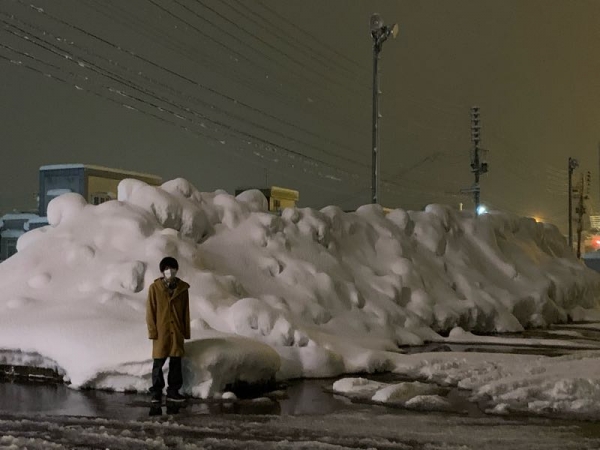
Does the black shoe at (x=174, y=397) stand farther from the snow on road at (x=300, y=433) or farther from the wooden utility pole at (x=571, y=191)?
the wooden utility pole at (x=571, y=191)

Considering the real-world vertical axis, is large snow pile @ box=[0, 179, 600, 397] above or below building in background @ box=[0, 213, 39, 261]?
below

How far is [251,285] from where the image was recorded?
12.0 m

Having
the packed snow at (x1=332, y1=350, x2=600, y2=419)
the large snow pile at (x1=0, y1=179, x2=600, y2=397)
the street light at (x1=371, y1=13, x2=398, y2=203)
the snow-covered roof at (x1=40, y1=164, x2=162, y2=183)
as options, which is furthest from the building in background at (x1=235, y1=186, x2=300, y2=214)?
the packed snow at (x1=332, y1=350, x2=600, y2=419)

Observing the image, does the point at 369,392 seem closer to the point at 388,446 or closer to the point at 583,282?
the point at 388,446

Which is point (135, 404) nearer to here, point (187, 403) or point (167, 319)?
point (187, 403)

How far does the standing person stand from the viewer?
780 cm

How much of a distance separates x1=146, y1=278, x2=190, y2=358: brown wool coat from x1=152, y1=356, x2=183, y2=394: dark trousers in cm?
→ 10

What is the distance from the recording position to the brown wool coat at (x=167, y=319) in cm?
780

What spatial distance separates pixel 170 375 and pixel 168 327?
535mm

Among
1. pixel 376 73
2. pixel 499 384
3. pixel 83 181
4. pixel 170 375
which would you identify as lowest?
pixel 499 384

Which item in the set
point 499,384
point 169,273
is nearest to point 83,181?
point 169,273

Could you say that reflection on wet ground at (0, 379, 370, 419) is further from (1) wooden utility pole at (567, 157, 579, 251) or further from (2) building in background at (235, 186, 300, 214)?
(1) wooden utility pole at (567, 157, 579, 251)

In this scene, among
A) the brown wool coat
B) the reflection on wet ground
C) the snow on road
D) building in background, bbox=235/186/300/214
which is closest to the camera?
the snow on road

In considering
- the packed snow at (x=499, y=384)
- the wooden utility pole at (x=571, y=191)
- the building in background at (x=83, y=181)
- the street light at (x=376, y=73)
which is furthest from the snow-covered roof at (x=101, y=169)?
the wooden utility pole at (x=571, y=191)
